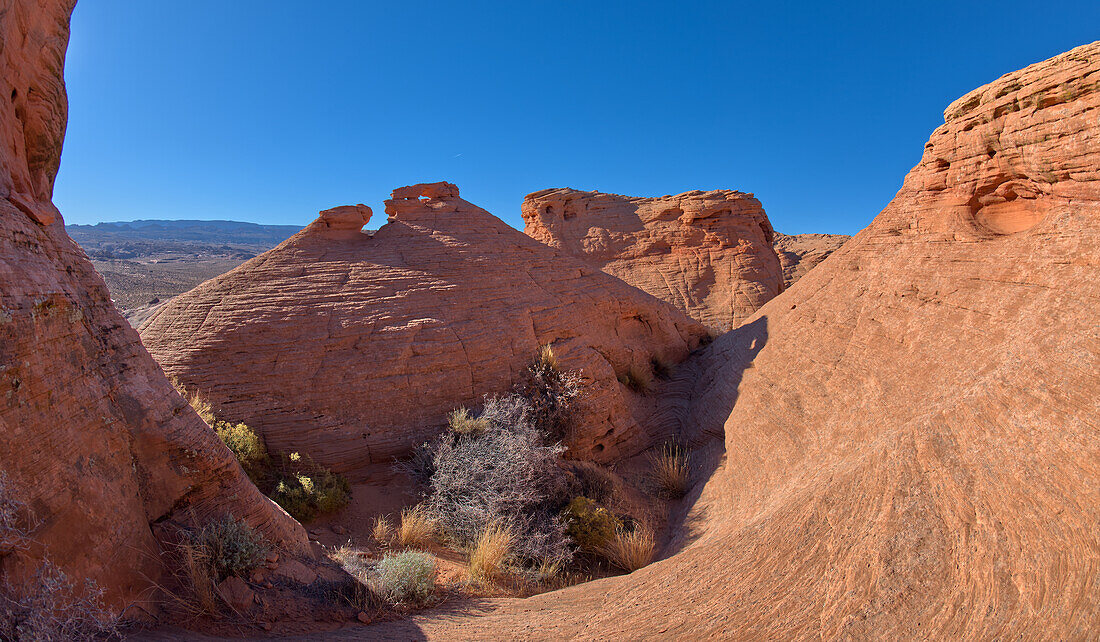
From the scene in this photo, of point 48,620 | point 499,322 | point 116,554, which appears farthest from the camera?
point 499,322

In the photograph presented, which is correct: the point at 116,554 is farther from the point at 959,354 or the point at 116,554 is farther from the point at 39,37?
the point at 959,354

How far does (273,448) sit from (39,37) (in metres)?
5.13

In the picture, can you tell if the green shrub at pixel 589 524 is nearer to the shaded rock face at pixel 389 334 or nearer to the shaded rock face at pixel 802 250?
the shaded rock face at pixel 389 334

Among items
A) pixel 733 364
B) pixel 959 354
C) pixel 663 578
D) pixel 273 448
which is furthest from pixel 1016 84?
pixel 273 448

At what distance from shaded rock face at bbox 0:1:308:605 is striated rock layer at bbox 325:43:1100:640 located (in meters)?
2.14

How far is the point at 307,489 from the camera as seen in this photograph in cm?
636

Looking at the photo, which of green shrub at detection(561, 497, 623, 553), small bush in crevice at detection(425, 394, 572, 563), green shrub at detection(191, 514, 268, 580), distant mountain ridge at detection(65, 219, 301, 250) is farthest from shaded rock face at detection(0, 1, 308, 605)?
distant mountain ridge at detection(65, 219, 301, 250)

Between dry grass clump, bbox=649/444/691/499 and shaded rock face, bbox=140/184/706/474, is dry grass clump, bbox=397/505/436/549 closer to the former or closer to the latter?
shaded rock face, bbox=140/184/706/474

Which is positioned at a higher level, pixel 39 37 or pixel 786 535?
pixel 39 37

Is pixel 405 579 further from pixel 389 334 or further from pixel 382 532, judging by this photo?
pixel 389 334

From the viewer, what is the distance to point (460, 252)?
33.7ft

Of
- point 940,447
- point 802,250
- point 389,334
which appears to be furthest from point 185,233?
point 940,447

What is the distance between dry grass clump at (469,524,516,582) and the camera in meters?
5.24

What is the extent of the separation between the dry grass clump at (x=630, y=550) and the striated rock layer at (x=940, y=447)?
0.47 metres
